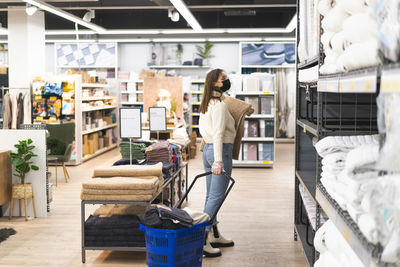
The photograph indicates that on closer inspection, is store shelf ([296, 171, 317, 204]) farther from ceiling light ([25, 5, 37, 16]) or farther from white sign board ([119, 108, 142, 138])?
ceiling light ([25, 5, 37, 16])

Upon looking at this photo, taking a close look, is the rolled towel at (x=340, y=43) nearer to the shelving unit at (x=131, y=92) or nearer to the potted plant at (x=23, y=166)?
the potted plant at (x=23, y=166)

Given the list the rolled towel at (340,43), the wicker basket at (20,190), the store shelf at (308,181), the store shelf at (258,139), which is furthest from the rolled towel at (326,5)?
the store shelf at (258,139)

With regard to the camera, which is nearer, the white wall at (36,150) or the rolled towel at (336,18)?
the rolled towel at (336,18)

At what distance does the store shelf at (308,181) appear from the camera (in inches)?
151

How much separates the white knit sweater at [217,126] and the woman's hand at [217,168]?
4 cm

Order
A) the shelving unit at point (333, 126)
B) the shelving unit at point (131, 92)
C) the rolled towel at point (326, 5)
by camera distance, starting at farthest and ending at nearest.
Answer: the shelving unit at point (131, 92), the rolled towel at point (326, 5), the shelving unit at point (333, 126)

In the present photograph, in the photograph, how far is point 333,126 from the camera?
3963 millimetres

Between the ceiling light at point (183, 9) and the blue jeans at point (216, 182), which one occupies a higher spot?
the ceiling light at point (183, 9)

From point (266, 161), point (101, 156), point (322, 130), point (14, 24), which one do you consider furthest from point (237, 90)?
point (322, 130)

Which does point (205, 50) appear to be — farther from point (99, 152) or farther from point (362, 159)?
point (362, 159)

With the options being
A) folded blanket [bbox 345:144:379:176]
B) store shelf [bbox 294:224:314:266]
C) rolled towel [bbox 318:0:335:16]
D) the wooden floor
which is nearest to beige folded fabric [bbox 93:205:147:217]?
the wooden floor

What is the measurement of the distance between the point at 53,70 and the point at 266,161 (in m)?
10.1

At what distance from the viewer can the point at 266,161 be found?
10.8m

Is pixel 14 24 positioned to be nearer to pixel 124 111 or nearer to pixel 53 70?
pixel 124 111
